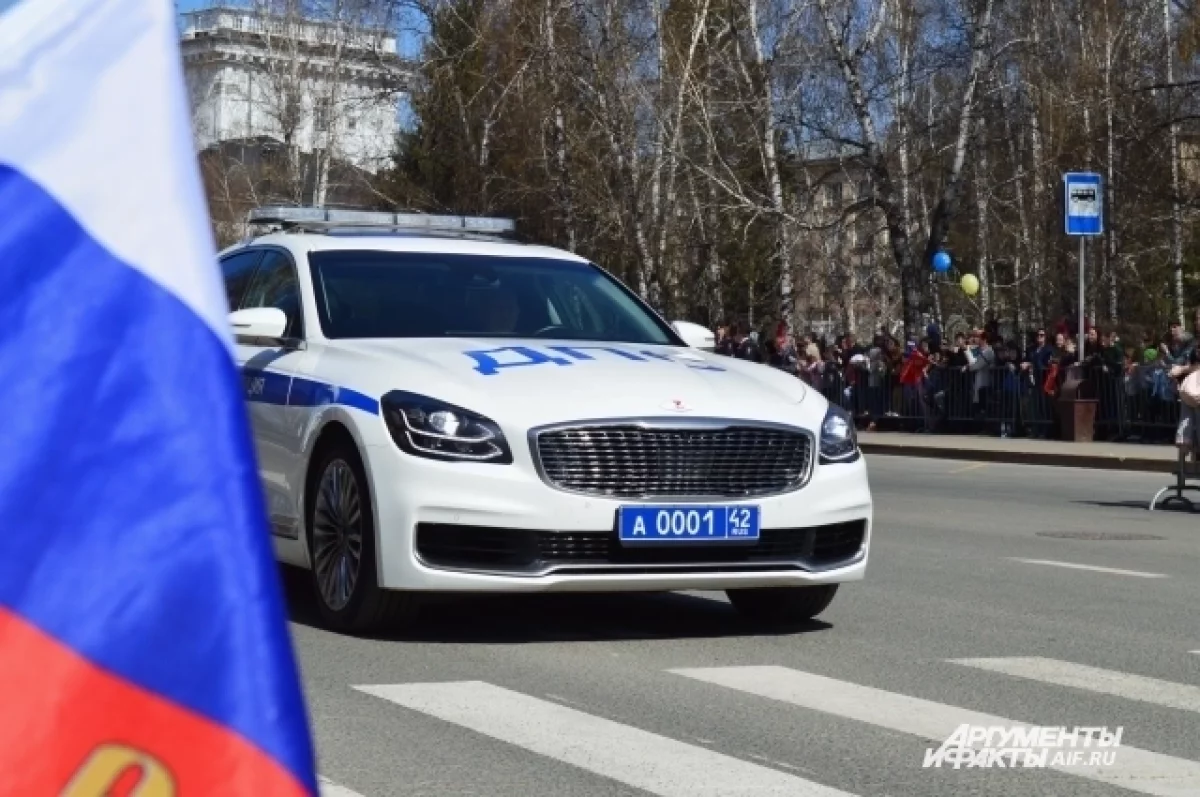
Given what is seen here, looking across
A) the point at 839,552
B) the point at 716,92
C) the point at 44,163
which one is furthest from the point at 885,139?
the point at 44,163

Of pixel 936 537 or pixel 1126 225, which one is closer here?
pixel 936 537

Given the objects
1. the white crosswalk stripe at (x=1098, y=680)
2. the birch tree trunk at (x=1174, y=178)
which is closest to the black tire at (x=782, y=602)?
the white crosswalk stripe at (x=1098, y=680)

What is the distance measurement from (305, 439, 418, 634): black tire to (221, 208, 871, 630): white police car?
0.03 ft

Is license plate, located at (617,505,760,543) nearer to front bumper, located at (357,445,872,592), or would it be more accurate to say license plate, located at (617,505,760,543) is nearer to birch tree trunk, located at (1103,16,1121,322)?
front bumper, located at (357,445,872,592)

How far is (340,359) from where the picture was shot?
29.5 ft

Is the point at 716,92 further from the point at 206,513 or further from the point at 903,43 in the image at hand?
the point at 206,513

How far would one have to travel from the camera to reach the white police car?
8.26m

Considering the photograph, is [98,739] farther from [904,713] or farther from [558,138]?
[558,138]

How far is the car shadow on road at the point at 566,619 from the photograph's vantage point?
29.5 feet

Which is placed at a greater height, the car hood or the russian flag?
the russian flag

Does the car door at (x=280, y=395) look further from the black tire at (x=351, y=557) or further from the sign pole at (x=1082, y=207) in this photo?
the sign pole at (x=1082, y=207)

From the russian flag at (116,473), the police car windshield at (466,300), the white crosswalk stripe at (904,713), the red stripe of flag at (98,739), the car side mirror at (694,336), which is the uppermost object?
the russian flag at (116,473)

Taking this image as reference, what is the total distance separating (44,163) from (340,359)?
751cm

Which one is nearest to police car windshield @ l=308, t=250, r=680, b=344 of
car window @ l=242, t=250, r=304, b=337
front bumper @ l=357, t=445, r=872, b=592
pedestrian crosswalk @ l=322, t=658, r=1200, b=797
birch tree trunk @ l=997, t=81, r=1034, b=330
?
car window @ l=242, t=250, r=304, b=337
